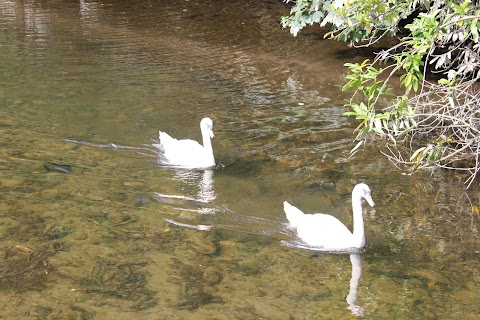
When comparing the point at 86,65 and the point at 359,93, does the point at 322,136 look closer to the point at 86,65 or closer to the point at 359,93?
the point at 359,93

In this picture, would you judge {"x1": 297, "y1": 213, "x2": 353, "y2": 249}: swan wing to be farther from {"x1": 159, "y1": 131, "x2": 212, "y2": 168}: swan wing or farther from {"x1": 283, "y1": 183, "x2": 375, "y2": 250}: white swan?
{"x1": 159, "y1": 131, "x2": 212, "y2": 168}: swan wing

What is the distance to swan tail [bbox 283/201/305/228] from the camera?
8.05 metres

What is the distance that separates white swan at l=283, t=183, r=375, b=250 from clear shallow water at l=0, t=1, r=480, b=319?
189mm

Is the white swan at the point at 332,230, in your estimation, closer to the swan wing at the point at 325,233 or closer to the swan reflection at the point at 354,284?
the swan wing at the point at 325,233

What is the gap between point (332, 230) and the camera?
7766 mm

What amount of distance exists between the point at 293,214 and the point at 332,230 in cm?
57

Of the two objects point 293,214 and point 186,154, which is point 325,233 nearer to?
point 293,214

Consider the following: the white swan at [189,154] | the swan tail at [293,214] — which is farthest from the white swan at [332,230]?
the white swan at [189,154]

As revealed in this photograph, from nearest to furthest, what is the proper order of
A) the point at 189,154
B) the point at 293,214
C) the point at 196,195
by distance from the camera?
1. the point at 293,214
2. the point at 196,195
3. the point at 189,154

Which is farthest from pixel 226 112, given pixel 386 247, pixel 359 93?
pixel 386 247

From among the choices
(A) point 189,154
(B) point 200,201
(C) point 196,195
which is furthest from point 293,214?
(A) point 189,154

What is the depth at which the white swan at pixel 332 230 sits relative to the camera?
771 centimetres

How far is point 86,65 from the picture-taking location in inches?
562

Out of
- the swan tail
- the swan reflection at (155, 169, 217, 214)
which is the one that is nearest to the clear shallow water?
the swan reflection at (155, 169, 217, 214)
